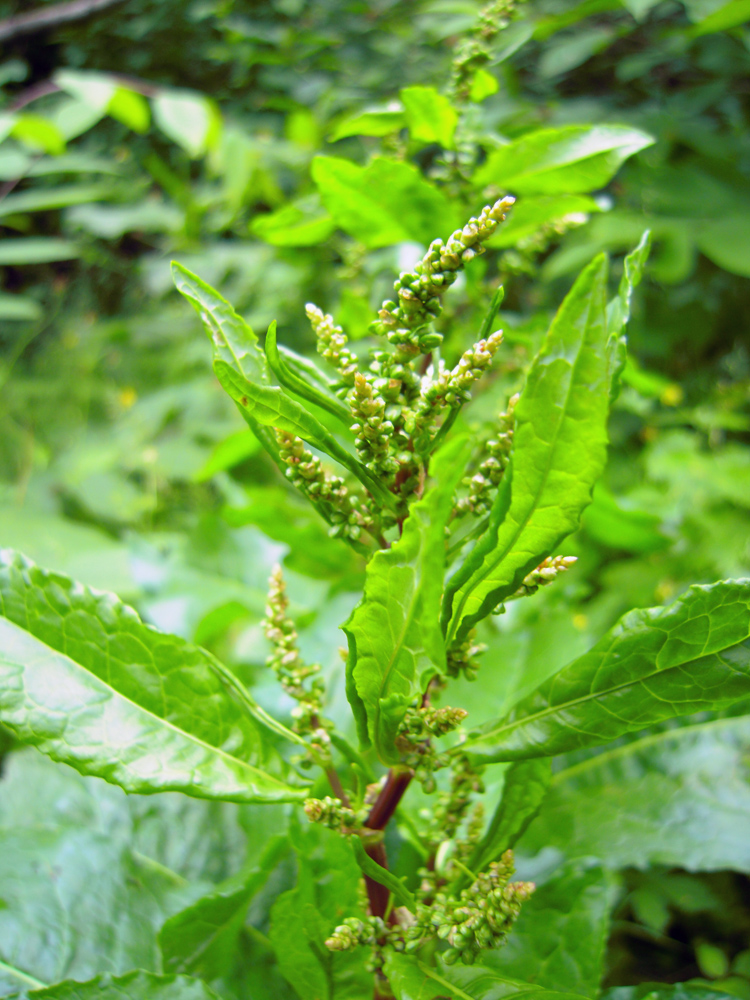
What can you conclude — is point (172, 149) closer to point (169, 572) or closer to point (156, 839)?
point (169, 572)

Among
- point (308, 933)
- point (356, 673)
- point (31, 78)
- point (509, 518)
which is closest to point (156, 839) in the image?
point (308, 933)

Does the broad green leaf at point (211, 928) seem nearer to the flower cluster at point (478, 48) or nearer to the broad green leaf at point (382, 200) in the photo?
the broad green leaf at point (382, 200)

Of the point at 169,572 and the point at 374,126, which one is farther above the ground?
the point at 374,126

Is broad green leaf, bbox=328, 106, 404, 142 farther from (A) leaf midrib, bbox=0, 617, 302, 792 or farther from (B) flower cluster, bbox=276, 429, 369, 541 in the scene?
(A) leaf midrib, bbox=0, 617, 302, 792

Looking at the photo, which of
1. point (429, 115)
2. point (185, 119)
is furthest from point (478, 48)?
point (185, 119)

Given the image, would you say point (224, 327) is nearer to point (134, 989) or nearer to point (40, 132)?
point (134, 989)

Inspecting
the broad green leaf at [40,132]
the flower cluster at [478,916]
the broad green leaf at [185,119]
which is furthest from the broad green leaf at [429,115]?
the broad green leaf at [40,132]

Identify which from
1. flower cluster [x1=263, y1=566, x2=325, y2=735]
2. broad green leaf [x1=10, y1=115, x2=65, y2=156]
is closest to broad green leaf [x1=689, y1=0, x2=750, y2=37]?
flower cluster [x1=263, y1=566, x2=325, y2=735]
